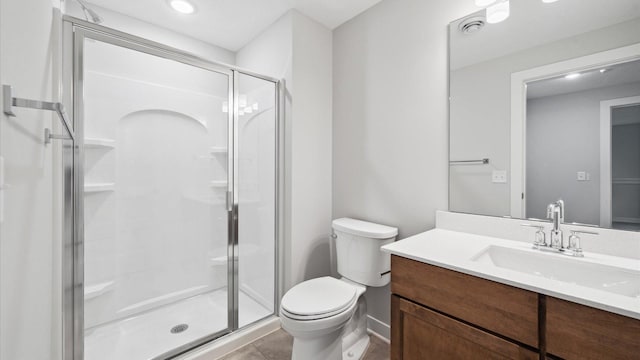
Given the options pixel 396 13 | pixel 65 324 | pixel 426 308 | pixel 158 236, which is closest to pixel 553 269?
pixel 426 308

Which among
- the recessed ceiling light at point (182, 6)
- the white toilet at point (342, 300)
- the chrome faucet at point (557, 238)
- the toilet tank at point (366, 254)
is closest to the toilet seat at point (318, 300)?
the white toilet at point (342, 300)

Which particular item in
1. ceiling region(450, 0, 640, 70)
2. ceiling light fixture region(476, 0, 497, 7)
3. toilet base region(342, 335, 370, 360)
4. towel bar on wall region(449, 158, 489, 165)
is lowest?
toilet base region(342, 335, 370, 360)

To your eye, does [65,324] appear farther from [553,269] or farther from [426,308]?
[553,269]

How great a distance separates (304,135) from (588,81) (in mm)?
1580

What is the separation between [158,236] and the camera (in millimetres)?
2033

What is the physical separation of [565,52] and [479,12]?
0.48m

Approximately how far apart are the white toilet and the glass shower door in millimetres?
732

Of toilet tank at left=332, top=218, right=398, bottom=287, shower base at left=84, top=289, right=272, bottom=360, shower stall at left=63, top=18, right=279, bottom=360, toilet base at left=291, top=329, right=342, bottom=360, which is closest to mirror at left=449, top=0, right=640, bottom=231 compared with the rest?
toilet tank at left=332, top=218, right=398, bottom=287

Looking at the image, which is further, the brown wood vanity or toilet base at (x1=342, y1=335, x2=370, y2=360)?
toilet base at (x1=342, y1=335, x2=370, y2=360)

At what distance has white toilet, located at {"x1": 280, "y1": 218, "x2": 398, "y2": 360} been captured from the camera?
51.2 inches

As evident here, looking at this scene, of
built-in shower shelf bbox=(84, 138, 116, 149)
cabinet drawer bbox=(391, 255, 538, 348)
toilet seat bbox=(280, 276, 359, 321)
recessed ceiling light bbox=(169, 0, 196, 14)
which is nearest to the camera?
cabinet drawer bbox=(391, 255, 538, 348)

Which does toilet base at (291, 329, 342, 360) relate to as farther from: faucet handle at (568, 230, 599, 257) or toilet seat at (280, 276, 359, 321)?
faucet handle at (568, 230, 599, 257)

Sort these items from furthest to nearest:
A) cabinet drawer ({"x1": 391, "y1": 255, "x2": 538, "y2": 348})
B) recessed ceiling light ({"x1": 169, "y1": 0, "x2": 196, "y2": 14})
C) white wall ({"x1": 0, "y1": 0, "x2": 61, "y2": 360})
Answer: recessed ceiling light ({"x1": 169, "y1": 0, "x2": 196, "y2": 14}) < cabinet drawer ({"x1": 391, "y1": 255, "x2": 538, "y2": 348}) < white wall ({"x1": 0, "y1": 0, "x2": 61, "y2": 360})

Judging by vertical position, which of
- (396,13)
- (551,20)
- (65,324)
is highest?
(396,13)
